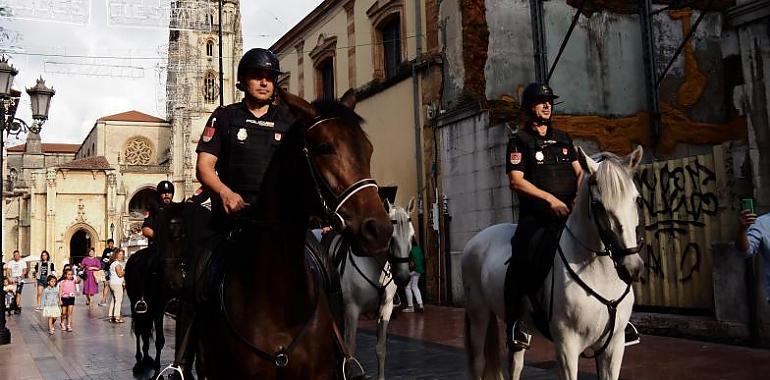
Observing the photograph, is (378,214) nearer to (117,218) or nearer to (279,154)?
(279,154)

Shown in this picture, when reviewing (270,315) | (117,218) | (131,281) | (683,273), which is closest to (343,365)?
(270,315)

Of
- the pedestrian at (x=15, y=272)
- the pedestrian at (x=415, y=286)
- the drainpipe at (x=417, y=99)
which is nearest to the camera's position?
the pedestrian at (x=415, y=286)

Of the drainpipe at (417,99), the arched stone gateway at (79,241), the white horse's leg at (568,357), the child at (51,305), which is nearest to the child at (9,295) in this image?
the child at (51,305)

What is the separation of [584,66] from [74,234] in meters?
71.4

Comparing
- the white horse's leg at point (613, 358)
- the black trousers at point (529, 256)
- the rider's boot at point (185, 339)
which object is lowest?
the white horse's leg at point (613, 358)

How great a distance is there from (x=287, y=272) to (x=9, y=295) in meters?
21.9

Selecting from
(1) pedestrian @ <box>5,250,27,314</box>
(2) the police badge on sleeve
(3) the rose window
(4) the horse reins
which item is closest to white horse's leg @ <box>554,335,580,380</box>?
(4) the horse reins

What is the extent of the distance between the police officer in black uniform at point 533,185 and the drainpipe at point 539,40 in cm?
1018

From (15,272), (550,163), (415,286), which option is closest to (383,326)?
(550,163)

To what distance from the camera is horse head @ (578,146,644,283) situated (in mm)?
4086

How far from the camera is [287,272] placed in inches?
132

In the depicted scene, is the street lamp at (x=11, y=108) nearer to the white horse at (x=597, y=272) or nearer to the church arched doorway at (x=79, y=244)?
the white horse at (x=597, y=272)

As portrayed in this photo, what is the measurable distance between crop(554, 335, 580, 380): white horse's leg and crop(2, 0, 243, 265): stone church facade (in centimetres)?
6023

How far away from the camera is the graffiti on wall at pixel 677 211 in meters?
10.8
